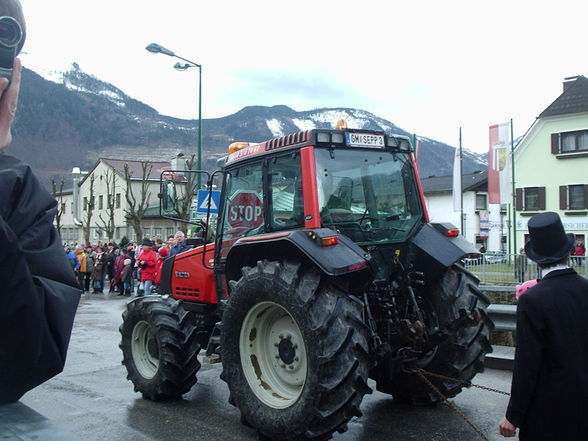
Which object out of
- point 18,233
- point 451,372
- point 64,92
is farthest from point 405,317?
point 64,92

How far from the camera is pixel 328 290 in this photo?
178 inches

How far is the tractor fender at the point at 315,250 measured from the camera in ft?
14.3

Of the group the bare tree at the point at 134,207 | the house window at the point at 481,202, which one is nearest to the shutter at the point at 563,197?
the house window at the point at 481,202

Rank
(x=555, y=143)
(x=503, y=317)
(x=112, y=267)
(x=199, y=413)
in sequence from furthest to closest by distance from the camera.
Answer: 1. (x=555, y=143)
2. (x=112, y=267)
3. (x=503, y=317)
4. (x=199, y=413)

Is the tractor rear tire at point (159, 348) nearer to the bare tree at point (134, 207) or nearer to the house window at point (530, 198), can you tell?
the bare tree at point (134, 207)

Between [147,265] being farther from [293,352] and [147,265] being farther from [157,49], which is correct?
[293,352]

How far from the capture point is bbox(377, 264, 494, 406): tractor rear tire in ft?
16.9

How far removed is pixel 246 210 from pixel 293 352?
62.8 inches

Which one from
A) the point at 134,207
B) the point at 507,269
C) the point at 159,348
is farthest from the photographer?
the point at 134,207

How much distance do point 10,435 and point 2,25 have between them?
2.57 ft

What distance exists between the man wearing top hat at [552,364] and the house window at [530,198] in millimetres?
33906

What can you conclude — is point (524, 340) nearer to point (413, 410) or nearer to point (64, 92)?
point (413, 410)

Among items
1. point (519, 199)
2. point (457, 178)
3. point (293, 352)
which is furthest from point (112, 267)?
point (519, 199)

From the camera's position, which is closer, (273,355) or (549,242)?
(549,242)
